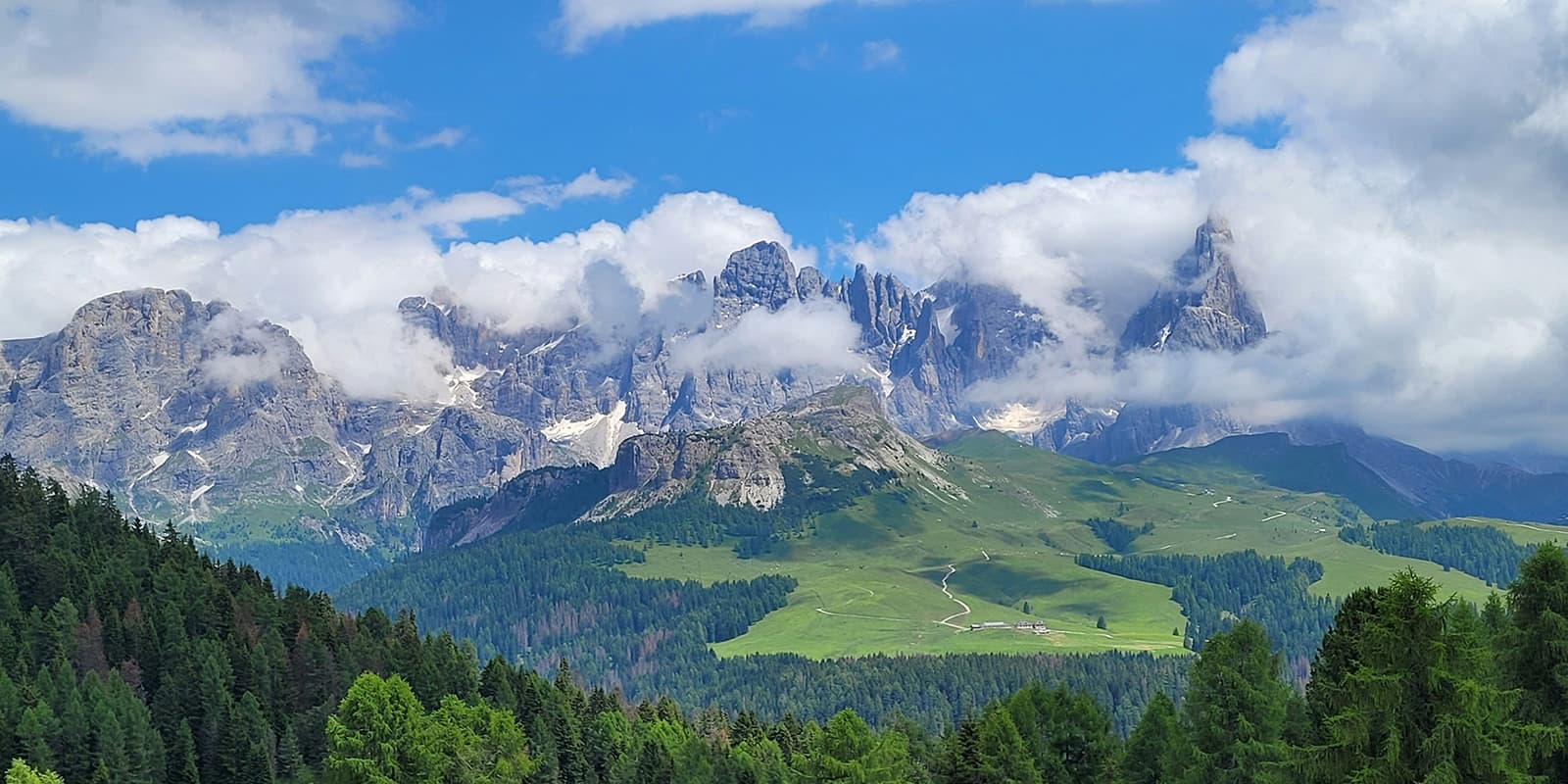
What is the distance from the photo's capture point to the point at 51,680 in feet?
433

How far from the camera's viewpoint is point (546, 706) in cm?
16600

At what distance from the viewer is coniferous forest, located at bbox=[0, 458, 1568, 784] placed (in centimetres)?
5653

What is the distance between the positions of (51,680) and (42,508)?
5751 centimetres

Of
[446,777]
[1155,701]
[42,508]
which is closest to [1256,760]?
[1155,701]

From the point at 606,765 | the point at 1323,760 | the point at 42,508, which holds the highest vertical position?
the point at 42,508

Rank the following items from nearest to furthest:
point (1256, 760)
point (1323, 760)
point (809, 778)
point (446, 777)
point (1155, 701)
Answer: point (1323, 760), point (1256, 760), point (1155, 701), point (809, 778), point (446, 777)

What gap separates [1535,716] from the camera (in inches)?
2377

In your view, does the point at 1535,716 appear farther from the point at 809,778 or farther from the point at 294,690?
the point at 294,690

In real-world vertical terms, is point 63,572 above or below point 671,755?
above

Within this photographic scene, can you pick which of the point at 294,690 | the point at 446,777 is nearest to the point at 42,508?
the point at 294,690

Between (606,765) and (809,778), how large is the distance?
6585cm

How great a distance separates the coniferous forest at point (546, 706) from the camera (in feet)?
185

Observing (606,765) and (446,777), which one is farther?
(606,765)

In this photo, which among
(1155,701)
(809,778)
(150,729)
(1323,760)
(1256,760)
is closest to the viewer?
(1323,760)
